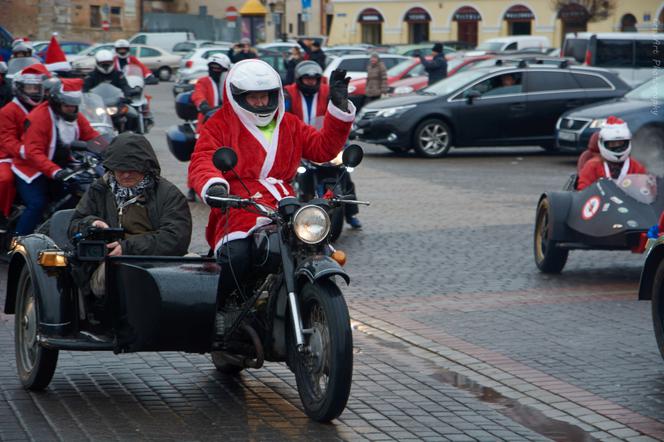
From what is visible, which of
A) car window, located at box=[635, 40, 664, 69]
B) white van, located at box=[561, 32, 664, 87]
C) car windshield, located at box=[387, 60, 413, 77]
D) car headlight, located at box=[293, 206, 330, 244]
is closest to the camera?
car headlight, located at box=[293, 206, 330, 244]

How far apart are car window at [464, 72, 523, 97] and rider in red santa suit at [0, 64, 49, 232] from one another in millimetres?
12097

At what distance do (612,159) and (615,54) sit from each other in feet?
73.3

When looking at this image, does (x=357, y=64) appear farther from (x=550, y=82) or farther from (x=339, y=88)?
(x=339, y=88)

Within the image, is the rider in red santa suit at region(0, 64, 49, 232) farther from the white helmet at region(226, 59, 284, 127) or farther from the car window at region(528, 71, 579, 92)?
the car window at region(528, 71, 579, 92)

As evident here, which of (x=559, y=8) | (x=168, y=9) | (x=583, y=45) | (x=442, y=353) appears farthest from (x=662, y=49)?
(x=168, y=9)

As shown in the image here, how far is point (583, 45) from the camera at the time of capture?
3600 cm

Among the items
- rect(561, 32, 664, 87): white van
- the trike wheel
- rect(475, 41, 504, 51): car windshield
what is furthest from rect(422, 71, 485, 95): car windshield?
rect(475, 41, 504, 51): car windshield

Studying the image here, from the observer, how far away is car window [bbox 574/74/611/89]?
24.0m

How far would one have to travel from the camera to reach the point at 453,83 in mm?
23812

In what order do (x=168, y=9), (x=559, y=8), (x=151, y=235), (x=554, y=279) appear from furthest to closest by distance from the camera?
(x=168, y=9), (x=559, y=8), (x=554, y=279), (x=151, y=235)

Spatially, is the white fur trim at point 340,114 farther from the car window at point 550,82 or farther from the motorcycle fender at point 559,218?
the car window at point 550,82

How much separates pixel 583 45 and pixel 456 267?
2522 cm

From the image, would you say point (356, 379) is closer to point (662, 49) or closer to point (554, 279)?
point (554, 279)

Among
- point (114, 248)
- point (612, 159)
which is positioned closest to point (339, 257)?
point (114, 248)
